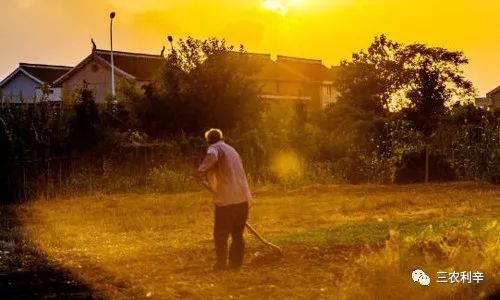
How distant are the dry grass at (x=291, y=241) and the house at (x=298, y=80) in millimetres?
41659

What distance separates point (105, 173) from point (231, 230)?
1176 centimetres

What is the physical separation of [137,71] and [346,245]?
43386mm

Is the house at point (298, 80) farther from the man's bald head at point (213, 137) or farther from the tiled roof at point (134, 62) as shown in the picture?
the man's bald head at point (213, 137)

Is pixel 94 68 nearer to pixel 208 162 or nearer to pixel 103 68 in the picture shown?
pixel 103 68

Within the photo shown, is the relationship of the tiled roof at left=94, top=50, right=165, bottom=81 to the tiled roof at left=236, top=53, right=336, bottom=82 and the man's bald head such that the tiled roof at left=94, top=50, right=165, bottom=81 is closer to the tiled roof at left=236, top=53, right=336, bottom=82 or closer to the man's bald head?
the tiled roof at left=236, top=53, right=336, bottom=82

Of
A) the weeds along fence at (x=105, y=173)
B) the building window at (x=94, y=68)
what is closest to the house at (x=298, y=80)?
the building window at (x=94, y=68)

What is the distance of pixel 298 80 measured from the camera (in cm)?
6581

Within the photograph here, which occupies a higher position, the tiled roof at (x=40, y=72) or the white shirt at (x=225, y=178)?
the tiled roof at (x=40, y=72)

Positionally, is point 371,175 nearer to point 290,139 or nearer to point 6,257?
Answer: point 290,139

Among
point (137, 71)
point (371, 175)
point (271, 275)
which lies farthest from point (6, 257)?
point (137, 71)

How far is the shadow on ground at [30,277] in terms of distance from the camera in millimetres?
8000

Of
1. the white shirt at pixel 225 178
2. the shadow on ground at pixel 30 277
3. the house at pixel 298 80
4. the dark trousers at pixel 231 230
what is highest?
the house at pixel 298 80

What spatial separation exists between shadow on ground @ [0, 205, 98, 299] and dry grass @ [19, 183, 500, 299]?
211 mm

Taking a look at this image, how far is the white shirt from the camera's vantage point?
368 inches
